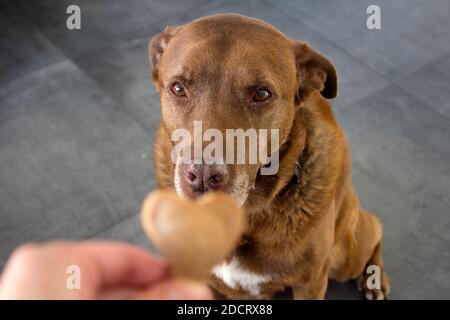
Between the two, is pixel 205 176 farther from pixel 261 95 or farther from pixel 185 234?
pixel 185 234

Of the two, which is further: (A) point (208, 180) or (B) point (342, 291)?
(B) point (342, 291)

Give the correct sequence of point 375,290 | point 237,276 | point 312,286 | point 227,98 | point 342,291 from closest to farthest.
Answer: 1. point 227,98
2. point 237,276
3. point 312,286
4. point 375,290
5. point 342,291

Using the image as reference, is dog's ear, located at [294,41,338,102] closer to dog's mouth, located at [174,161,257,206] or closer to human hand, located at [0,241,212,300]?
dog's mouth, located at [174,161,257,206]

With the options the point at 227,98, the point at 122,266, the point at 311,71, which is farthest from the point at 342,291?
the point at 122,266

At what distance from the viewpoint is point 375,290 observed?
93.6 inches

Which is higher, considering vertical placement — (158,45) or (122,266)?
(158,45)

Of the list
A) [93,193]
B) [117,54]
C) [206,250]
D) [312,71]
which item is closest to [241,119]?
[312,71]

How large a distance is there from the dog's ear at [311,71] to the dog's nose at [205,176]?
50 centimetres

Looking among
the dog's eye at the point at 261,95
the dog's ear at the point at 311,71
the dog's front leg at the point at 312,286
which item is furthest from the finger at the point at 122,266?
the dog's front leg at the point at 312,286

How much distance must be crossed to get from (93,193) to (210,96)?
58.9 inches

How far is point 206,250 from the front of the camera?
0.68 meters

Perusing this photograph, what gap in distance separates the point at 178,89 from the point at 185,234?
3.30 feet

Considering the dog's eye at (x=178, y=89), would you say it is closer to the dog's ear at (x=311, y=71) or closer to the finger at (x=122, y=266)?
the dog's ear at (x=311, y=71)
